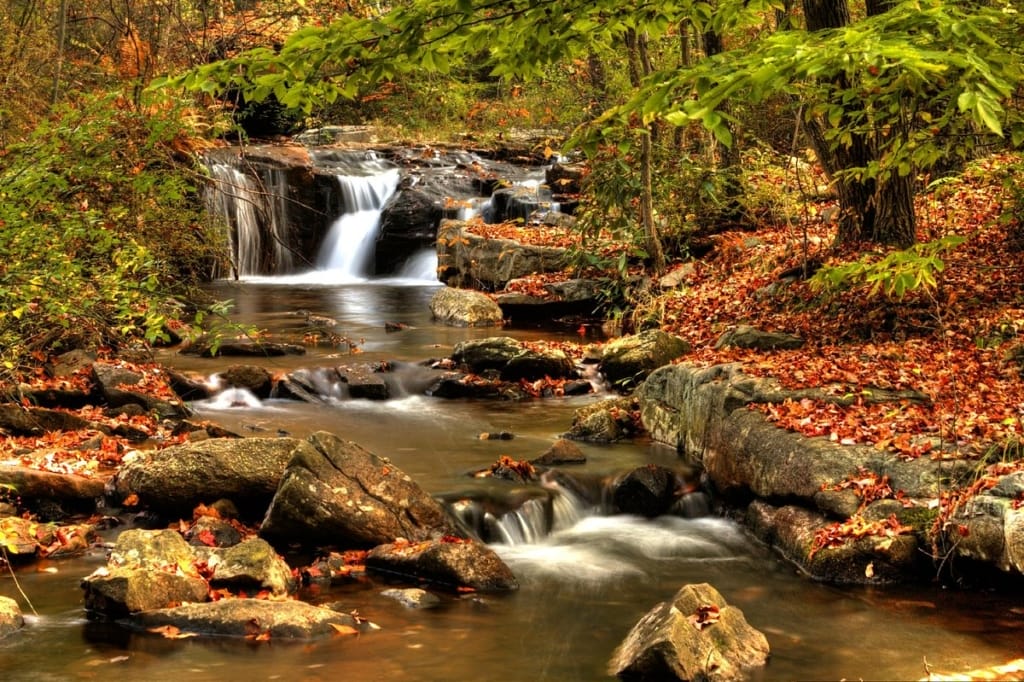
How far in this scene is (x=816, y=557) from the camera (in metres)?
6.72

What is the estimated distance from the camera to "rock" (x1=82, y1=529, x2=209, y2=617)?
5762 mm

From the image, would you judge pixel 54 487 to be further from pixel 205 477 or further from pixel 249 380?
pixel 249 380

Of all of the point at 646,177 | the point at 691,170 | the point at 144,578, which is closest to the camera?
the point at 144,578

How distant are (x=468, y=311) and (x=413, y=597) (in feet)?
36.1

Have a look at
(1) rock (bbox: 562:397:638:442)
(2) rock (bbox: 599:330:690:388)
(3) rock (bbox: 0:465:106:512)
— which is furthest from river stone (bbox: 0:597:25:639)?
(2) rock (bbox: 599:330:690:388)

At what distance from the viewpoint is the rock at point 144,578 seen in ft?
18.9

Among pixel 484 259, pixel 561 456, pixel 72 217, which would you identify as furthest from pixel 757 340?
pixel 484 259

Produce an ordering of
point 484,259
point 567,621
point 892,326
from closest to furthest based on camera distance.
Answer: point 567,621, point 892,326, point 484,259

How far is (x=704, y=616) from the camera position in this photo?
545cm

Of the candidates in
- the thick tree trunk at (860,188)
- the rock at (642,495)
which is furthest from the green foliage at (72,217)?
the thick tree trunk at (860,188)

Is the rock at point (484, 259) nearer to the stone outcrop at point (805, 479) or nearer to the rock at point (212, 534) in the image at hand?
the stone outcrop at point (805, 479)

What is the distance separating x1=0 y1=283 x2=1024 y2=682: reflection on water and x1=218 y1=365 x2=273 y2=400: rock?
10.4ft

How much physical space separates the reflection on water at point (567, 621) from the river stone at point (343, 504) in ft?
2.11

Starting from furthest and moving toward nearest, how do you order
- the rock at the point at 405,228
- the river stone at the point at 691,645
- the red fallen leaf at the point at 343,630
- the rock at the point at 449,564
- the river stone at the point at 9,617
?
the rock at the point at 405,228 → the rock at the point at 449,564 → the red fallen leaf at the point at 343,630 → the river stone at the point at 9,617 → the river stone at the point at 691,645
